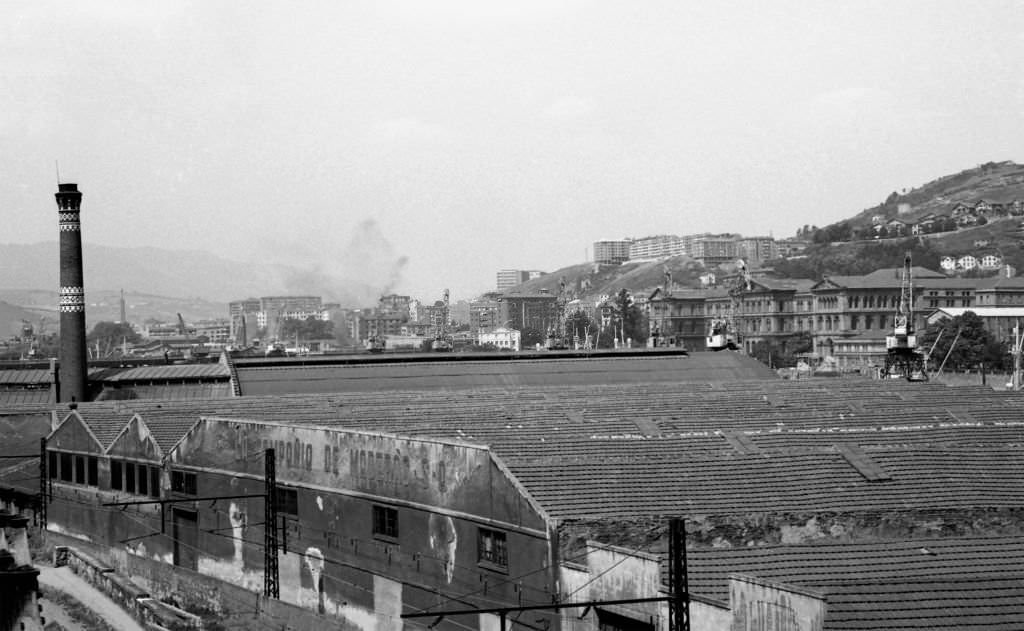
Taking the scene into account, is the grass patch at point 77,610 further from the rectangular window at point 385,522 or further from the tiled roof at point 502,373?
the tiled roof at point 502,373

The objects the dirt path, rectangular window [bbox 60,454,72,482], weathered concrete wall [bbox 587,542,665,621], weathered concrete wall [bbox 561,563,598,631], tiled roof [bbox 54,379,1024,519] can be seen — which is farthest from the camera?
rectangular window [bbox 60,454,72,482]

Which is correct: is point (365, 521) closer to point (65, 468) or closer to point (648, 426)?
point (648, 426)

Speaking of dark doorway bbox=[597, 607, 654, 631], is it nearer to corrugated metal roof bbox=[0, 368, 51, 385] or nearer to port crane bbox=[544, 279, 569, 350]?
corrugated metal roof bbox=[0, 368, 51, 385]

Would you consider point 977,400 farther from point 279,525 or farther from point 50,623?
point 50,623

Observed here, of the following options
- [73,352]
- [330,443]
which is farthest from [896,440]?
[73,352]

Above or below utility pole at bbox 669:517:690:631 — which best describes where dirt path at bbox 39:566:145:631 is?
below

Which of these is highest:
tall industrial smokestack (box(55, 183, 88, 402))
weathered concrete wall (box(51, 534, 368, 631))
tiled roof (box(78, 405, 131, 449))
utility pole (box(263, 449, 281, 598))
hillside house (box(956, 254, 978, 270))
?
hillside house (box(956, 254, 978, 270))

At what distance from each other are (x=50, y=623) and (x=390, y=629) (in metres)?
7.02

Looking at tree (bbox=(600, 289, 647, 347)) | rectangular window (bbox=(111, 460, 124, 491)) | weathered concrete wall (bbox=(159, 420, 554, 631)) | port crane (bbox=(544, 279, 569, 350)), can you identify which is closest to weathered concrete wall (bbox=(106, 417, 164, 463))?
rectangular window (bbox=(111, 460, 124, 491))

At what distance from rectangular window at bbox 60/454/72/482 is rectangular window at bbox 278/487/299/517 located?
44.3 ft

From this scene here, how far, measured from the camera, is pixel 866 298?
13638 centimetres

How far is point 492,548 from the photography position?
24.4m

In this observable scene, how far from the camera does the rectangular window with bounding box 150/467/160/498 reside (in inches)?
1453

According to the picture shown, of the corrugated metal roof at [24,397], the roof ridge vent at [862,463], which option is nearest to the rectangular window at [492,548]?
the roof ridge vent at [862,463]
